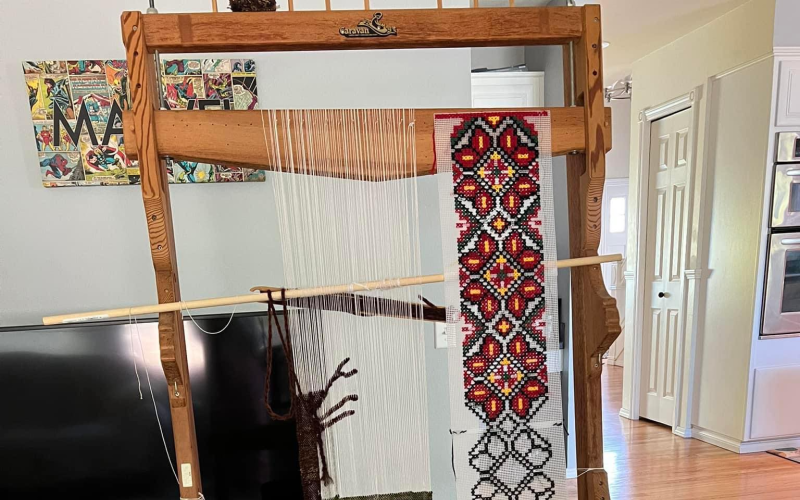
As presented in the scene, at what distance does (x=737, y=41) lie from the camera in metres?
2.29

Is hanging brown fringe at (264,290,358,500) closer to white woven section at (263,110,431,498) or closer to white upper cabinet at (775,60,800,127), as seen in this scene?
white woven section at (263,110,431,498)

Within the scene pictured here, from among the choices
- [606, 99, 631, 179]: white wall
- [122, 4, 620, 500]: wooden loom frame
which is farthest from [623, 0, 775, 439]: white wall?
[122, 4, 620, 500]: wooden loom frame

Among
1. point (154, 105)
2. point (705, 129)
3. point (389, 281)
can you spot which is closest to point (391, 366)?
point (389, 281)

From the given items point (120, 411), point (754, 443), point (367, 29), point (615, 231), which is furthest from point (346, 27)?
point (615, 231)

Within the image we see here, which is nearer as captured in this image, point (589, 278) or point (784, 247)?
point (589, 278)

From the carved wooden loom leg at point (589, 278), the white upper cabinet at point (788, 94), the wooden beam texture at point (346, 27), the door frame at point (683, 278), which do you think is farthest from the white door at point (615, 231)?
the wooden beam texture at point (346, 27)

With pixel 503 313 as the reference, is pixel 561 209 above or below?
above

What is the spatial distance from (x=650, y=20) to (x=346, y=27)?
2.30 meters

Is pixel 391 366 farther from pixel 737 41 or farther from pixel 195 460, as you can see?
pixel 737 41

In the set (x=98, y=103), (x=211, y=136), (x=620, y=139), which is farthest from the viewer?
(x=620, y=139)

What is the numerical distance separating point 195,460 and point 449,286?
57 centimetres

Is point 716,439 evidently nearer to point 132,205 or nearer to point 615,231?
point 615,231

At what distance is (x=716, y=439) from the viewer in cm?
250

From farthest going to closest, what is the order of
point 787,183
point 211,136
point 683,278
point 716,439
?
point 683,278
point 716,439
point 787,183
point 211,136
